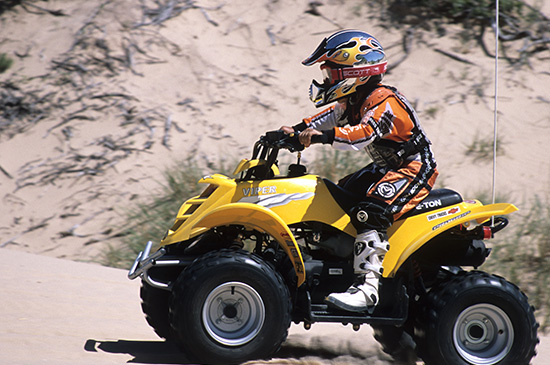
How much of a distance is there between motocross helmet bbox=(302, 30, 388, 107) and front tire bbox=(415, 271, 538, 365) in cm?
141

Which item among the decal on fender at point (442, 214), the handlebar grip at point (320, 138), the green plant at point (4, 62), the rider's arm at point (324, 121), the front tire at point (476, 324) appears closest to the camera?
the handlebar grip at point (320, 138)

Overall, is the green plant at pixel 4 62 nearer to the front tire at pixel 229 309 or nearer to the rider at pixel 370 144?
the rider at pixel 370 144

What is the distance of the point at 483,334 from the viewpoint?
188 inches

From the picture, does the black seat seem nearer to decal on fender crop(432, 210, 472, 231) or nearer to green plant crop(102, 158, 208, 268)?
decal on fender crop(432, 210, 472, 231)

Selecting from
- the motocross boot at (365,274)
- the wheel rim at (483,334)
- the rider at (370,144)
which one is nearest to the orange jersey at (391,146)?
the rider at (370,144)

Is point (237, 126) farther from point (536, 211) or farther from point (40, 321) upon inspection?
point (40, 321)

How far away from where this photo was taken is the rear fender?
4.71m

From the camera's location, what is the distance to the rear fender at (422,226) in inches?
185

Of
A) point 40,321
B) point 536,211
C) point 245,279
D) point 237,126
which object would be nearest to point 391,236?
point 245,279

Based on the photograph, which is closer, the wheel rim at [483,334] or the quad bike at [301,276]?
the quad bike at [301,276]

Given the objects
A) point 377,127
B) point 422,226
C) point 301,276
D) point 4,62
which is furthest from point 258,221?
point 4,62

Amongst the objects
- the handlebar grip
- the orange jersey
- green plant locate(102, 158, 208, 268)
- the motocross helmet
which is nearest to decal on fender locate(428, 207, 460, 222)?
the orange jersey

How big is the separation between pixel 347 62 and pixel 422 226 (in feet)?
3.77

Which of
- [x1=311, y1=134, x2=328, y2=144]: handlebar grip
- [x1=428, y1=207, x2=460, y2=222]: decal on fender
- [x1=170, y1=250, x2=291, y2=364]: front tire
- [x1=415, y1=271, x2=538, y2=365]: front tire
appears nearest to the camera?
[x1=170, y1=250, x2=291, y2=364]: front tire
